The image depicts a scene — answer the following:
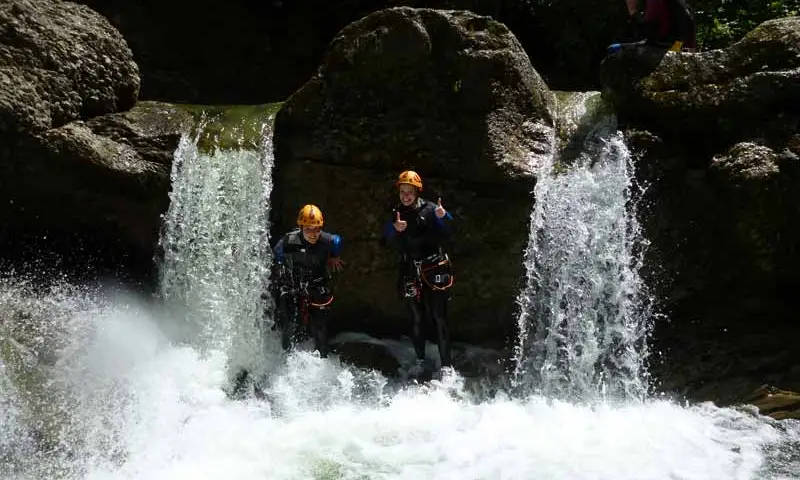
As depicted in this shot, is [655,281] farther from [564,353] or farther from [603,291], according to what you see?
[564,353]

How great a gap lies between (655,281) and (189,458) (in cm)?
441

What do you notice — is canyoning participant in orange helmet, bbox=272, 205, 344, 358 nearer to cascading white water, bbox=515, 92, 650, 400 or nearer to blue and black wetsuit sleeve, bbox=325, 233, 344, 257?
blue and black wetsuit sleeve, bbox=325, 233, 344, 257

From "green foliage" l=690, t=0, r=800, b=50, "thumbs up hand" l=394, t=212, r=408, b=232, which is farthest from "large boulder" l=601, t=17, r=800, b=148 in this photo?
"green foliage" l=690, t=0, r=800, b=50

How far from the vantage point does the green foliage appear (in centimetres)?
990

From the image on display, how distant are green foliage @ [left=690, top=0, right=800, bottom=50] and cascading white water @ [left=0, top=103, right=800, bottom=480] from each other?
13.6ft

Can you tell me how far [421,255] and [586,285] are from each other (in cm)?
161

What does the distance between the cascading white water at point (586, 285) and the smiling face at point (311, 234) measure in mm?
2072

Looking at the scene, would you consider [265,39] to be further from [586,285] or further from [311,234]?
[586,285]

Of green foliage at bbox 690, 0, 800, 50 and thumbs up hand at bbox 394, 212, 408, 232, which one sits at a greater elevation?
green foliage at bbox 690, 0, 800, 50

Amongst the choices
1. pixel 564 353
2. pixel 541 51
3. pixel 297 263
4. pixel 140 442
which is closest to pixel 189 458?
pixel 140 442

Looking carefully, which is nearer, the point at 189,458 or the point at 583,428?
the point at 189,458

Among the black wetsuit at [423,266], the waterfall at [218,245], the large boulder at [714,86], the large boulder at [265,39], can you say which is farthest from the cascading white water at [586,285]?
the large boulder at [265,39]

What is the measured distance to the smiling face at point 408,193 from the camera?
268 inches

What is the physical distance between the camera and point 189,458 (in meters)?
5.66
